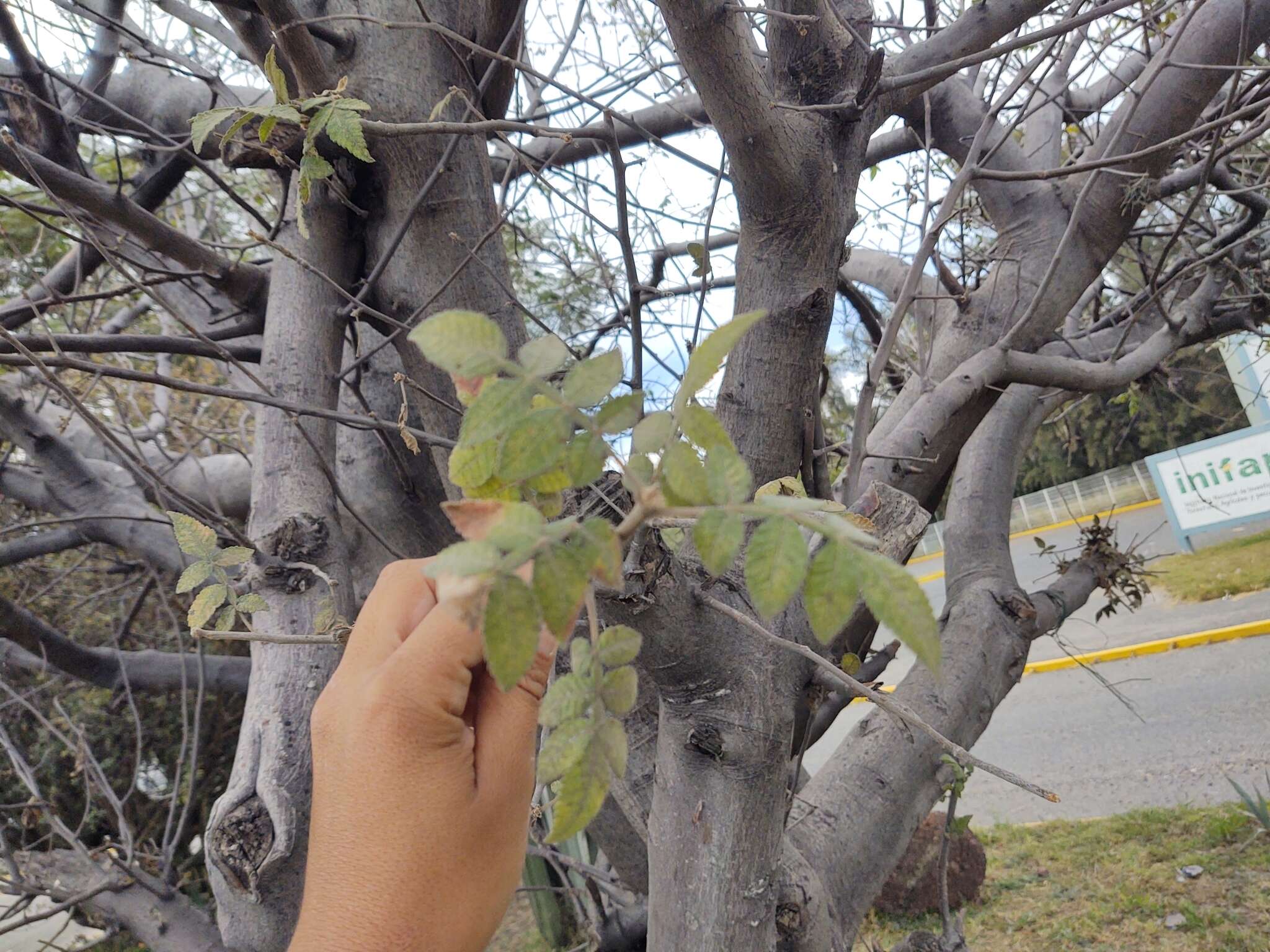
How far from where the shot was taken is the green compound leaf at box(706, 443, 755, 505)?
0.53 metres

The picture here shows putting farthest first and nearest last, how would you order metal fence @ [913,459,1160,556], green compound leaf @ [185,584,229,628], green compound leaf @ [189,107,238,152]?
metal fence @ [913,459,1160,556] < green compound leaf @ [189,107,238,152] < green compound leaf @ [185,584,229,628]

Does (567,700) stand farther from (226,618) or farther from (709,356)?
(226,618)

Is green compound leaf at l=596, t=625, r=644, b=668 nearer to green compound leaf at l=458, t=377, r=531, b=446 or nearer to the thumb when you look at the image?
green compound leaf at l=458, t=377, r=531, b=446

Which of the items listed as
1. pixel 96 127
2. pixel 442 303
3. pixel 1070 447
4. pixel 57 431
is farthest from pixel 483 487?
pixel 1070 447

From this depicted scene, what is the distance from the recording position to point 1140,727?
738cm

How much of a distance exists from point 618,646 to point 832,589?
216mm

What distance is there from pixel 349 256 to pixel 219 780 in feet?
20.4

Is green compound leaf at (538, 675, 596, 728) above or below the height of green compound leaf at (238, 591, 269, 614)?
below

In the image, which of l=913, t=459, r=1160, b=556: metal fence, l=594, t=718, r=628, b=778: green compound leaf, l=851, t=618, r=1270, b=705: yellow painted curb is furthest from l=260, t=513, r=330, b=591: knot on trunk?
l=913, t=459, r=1160, b=556: metal fence

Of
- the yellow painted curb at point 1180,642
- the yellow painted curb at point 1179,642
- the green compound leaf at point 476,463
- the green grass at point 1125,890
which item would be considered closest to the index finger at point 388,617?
the green compound leaf at point 476,463

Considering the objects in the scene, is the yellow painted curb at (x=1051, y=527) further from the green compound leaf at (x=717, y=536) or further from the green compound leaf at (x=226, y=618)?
the green compound leaf at (x=717, y=536)

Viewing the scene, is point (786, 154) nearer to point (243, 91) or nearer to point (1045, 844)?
point (243, 91)

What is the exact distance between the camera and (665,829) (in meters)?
1.50

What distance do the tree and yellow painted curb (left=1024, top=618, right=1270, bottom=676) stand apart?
22.2ft
